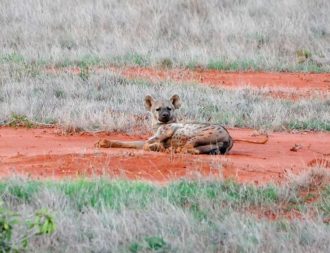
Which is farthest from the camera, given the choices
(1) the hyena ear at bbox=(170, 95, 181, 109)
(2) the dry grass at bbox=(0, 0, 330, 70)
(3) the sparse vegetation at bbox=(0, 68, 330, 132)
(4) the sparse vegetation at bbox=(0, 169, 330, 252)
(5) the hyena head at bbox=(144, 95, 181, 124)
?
(2) the dry grass at bbox=(0, 0, 330, 70)

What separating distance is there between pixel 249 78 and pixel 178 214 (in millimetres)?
11744

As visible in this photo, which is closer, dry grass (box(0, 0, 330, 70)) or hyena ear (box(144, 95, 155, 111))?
hyena ear (box(144, 95, 155, 111))

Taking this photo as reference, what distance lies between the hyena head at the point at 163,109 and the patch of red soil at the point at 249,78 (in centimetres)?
478

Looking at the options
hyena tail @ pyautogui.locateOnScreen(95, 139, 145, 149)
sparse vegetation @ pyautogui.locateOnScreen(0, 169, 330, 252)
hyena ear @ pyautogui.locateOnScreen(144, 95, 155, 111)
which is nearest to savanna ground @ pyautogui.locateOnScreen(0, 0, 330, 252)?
sparse vegetation @ pyautogui.locateOnScreen(0, 169, 330, 252)

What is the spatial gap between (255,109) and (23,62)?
19.6 ft

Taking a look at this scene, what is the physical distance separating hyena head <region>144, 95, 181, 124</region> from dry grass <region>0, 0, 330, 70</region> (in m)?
7.31

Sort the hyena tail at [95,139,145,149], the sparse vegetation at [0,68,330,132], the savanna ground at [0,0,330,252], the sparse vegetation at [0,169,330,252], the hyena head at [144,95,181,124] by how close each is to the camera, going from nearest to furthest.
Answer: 1. the sparse vegetation at [0,169,330,252]
2. the savanna ground at [0,0,330,252]
3. the hyena tail at [95,139,145,149]
4. the hyena head at [144,95,181,124]
5. the sparse vegetation at [0,68,330,132]

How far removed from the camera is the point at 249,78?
19.0m

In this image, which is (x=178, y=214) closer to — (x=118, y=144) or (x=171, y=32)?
(x=118, y=144)

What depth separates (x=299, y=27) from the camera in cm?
2262

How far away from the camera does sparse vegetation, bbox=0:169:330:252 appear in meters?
6.96

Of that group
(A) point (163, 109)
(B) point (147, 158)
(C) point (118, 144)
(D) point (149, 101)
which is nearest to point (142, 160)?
(B) point (147, 158)

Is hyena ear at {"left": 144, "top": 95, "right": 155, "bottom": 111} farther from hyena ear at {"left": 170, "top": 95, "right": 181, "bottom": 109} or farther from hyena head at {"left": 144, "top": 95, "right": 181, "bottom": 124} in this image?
hyena ear at {"left": 170, "top": 95, "right": 181, "bottom": 109}

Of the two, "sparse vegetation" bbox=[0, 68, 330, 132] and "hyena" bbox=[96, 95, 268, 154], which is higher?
"hyena" bbox=[96, 95, 268, 154]
